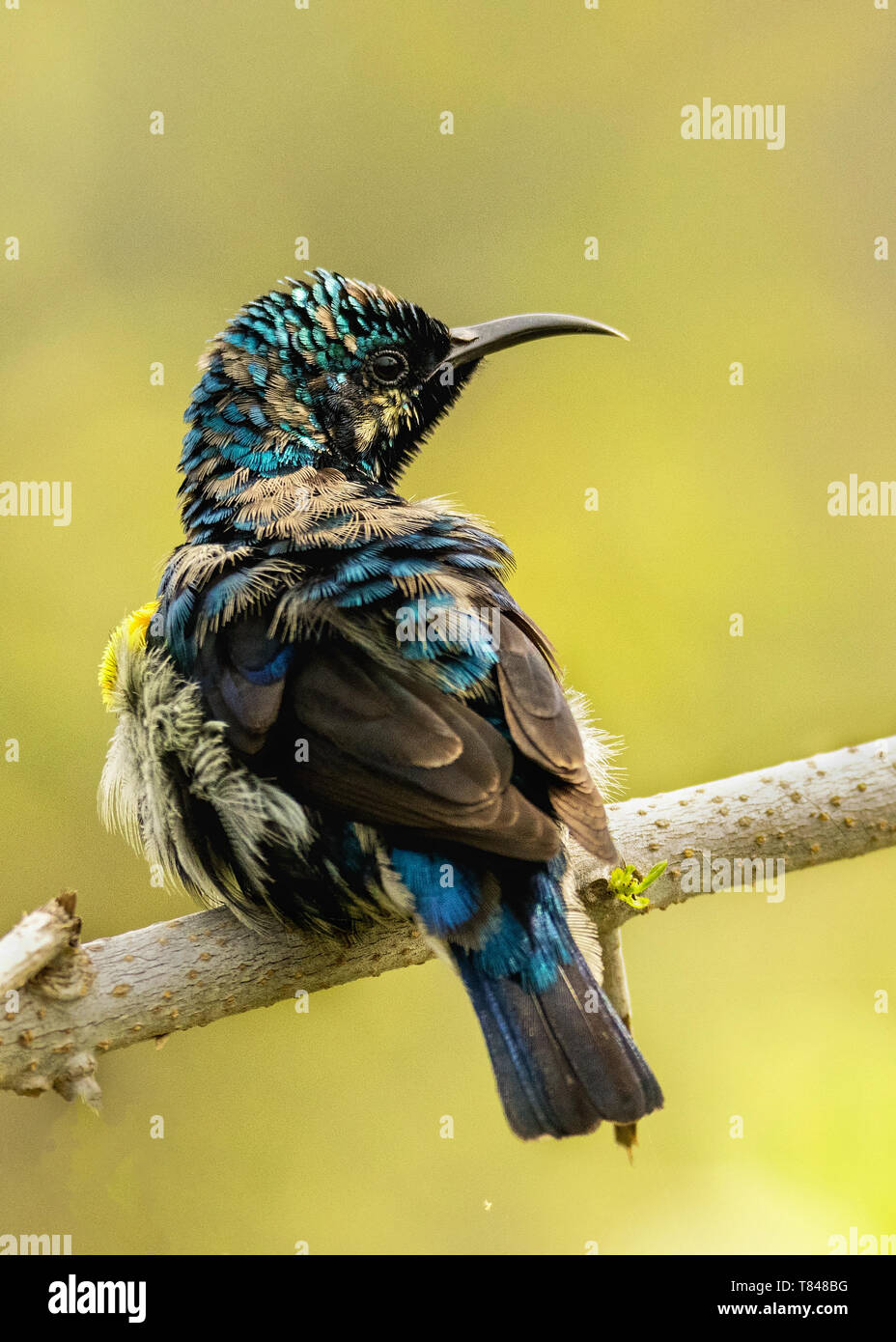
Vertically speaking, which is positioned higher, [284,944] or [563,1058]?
[284,944]

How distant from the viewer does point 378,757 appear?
304 cm

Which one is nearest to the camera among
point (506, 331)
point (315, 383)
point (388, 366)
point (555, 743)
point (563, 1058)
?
point (563, 1058)

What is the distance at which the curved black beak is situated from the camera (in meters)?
4.57

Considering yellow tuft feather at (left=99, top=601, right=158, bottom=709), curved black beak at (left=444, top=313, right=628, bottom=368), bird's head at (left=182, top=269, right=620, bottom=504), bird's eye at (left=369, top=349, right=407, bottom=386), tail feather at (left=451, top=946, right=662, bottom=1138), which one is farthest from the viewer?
curved black beak at (left=444, top=313, right=628, bottom=368)

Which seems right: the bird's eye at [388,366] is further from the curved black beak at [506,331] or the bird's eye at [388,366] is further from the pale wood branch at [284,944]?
the pale wood branch at [284,944]

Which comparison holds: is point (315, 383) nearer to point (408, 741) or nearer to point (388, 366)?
point (388, 366)

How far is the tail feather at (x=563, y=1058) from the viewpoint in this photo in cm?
293

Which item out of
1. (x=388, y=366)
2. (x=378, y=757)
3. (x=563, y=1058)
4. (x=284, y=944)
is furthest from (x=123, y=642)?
(x=563, y=1058)

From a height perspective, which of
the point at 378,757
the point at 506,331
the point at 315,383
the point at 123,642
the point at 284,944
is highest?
the point at 506,331

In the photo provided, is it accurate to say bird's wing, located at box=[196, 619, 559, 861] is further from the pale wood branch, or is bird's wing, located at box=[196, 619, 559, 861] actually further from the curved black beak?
the curved black beak

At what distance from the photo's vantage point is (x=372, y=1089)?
616 centimetres

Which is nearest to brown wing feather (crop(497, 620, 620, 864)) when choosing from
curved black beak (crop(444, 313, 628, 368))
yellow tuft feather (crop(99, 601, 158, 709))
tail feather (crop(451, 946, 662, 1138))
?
tail feather (crop(451, 946, 662, 1138))

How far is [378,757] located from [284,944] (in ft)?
2.16

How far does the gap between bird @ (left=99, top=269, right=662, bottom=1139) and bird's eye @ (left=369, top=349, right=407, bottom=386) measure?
0.50 m
